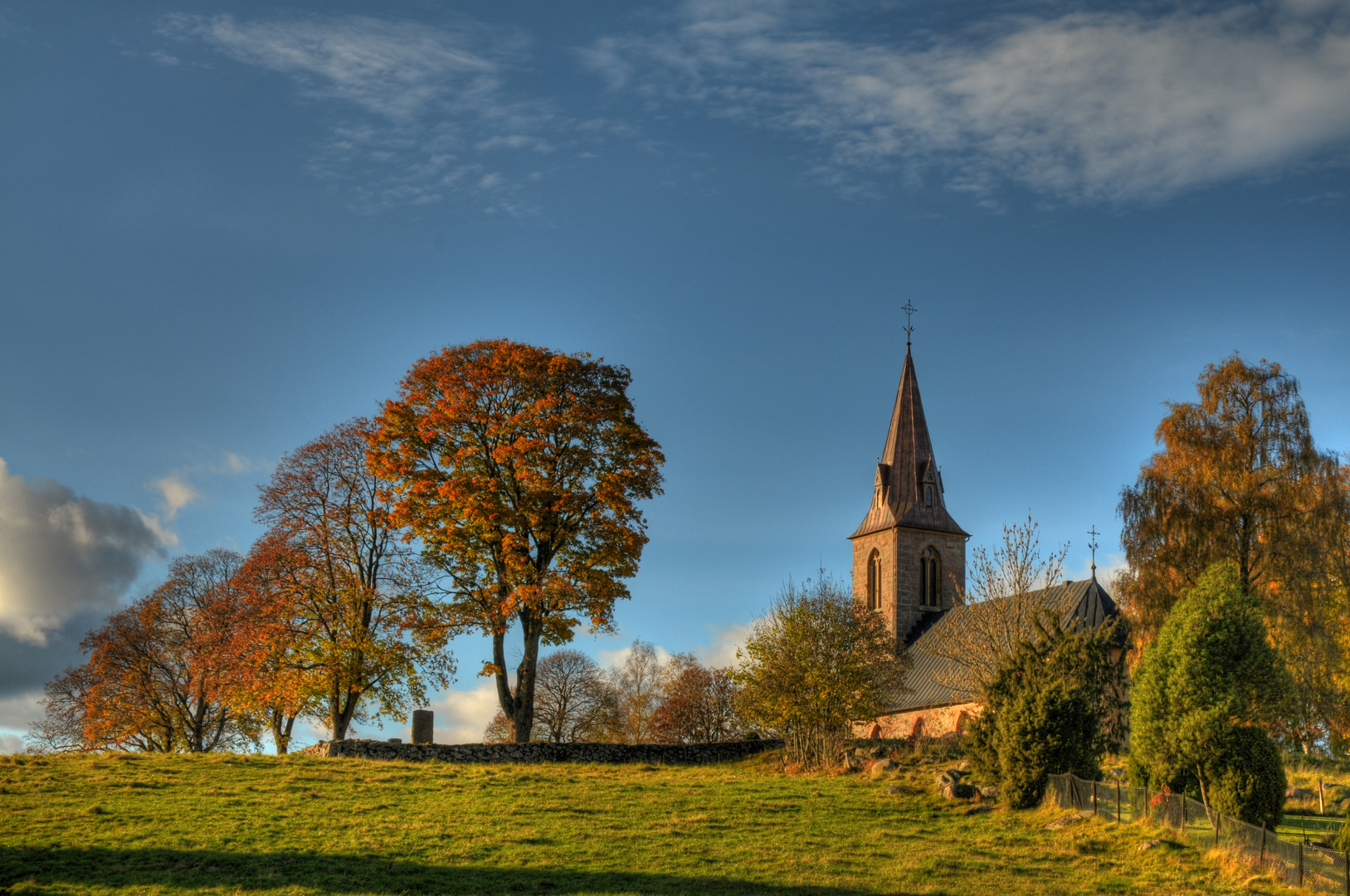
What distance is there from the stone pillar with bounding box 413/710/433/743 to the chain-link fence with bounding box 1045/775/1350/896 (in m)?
17.0

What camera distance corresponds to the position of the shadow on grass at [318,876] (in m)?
15.3

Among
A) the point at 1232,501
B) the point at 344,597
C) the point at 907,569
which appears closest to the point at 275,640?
the point at 344,597

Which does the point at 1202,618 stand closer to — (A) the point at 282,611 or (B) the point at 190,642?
(A) the point at 282,611

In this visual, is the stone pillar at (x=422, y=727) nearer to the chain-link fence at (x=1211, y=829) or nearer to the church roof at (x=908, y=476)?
the chain-link fence at (x=1211, y=829)

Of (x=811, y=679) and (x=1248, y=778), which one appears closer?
(x=1248, y=778)

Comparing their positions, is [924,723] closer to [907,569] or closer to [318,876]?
[907,569]

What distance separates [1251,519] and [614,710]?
31528mm

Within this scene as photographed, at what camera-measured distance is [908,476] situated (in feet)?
186

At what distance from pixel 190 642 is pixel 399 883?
2737 centimetres

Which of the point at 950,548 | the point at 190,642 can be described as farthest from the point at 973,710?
the point at 190,642

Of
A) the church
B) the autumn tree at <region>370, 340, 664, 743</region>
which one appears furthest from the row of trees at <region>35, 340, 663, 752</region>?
the church

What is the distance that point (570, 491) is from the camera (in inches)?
1245

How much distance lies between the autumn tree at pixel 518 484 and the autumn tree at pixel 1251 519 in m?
14.6

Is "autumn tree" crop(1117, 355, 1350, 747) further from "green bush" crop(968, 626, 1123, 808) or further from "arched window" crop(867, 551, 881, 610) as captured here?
"arched window" crop(867, 551, 881, 610)
